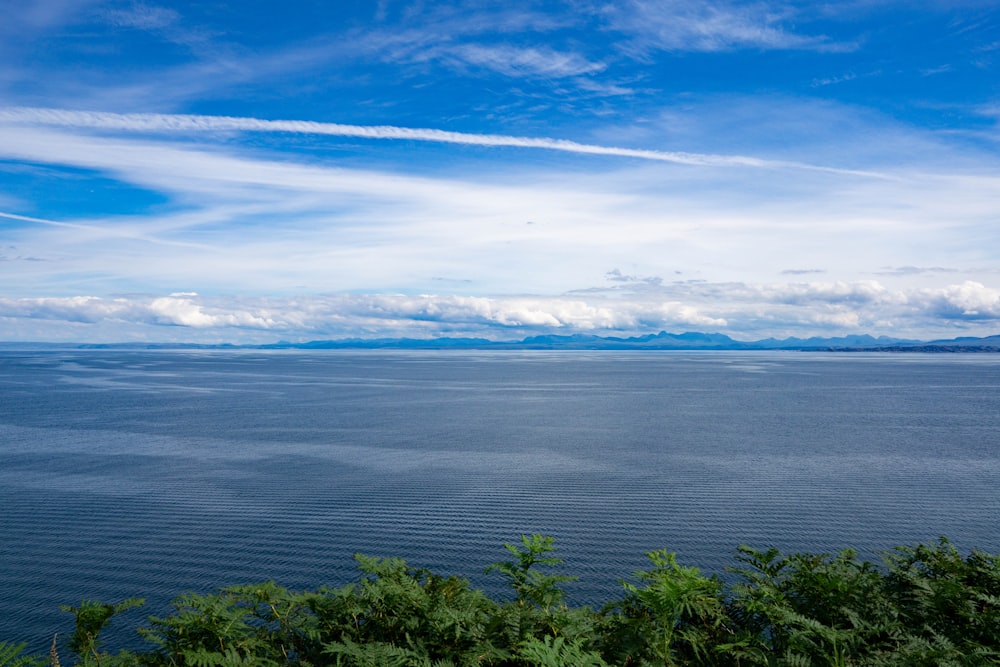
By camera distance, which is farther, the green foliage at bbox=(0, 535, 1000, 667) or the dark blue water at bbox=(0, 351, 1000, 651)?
the dark blue water at bbox=(0, 351, 1000, 651)

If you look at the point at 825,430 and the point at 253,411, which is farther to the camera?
the point at 253,411

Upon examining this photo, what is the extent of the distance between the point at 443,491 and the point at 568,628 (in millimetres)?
29153

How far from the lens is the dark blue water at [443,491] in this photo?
2366cm

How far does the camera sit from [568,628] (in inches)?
254

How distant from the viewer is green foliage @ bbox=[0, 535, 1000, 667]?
→ 19.6ft

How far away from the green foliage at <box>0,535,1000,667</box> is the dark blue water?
26.3 feet

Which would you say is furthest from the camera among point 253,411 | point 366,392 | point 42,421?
point 366,392

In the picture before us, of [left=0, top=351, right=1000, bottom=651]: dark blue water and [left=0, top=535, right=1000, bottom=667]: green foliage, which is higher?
[left=0, top=535, right=1000, bottom=667]: green foliage

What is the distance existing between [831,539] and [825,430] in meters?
36.2

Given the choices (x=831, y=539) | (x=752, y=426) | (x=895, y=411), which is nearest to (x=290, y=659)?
(x=831, y=539)

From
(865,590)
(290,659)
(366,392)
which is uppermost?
(865,590)

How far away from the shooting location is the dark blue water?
23656mm

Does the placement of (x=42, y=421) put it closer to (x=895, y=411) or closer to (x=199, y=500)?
(x=199, y=500)

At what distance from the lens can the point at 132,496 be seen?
3338 cm
